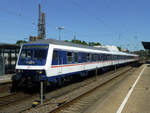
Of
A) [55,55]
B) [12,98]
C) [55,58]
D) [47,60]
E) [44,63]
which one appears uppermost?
[55,55]

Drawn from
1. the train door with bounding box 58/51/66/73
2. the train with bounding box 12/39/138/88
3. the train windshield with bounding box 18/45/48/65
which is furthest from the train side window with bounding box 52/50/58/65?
the train windshield with bounding box 18/45/48/65

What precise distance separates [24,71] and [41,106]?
3114mm

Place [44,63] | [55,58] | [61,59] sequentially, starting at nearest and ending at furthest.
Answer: [44,63] < [55,58] < [61,59]

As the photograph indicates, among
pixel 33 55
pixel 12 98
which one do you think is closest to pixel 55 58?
pixel 33 55

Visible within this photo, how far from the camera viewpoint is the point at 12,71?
2064cm

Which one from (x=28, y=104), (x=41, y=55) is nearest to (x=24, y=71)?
(x=41, y=55)

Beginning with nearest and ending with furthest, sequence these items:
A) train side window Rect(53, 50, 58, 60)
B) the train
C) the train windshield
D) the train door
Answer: the train, the train windshield, train side window Rect(53, 50, 58, 60), the train door

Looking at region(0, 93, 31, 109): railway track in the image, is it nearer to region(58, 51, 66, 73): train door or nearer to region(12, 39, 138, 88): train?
region(12, 39, 138, 88): train

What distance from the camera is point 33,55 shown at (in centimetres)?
1107

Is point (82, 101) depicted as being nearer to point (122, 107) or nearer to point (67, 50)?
point (122, 107)

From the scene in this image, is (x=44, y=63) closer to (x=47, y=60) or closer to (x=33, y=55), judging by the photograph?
(x=47, y=60)

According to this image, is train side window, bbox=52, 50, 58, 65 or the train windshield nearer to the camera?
the train windshield

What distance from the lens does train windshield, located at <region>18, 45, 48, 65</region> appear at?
34.5 ft

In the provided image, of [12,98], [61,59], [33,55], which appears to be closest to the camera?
[12,98]
